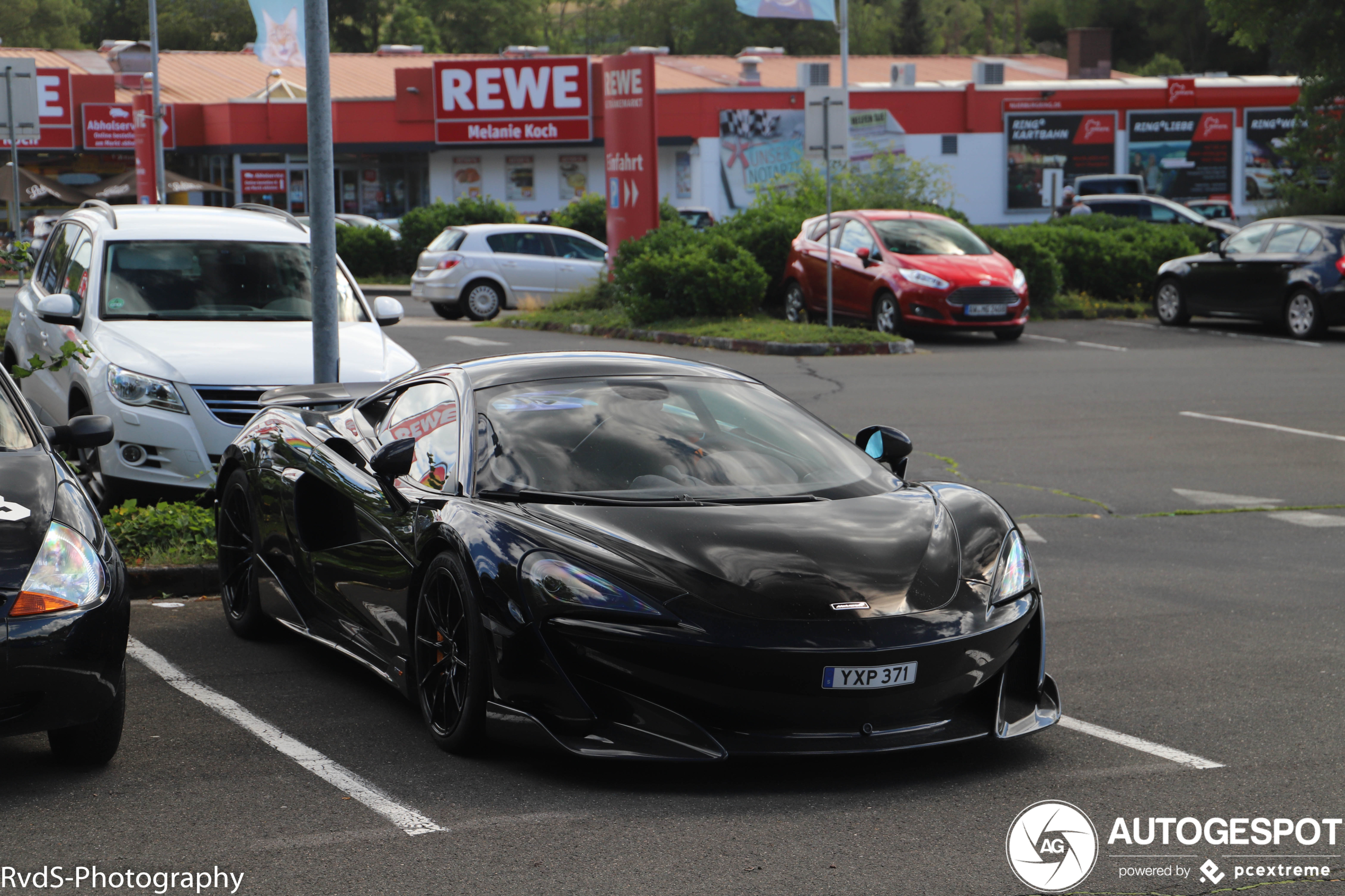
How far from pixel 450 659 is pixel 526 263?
74.2 ft

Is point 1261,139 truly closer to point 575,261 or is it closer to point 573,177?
point 573,177

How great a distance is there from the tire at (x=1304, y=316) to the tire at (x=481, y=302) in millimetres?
12540

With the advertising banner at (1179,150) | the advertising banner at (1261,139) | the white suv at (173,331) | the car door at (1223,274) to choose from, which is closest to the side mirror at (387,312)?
the white suv at (173,331)

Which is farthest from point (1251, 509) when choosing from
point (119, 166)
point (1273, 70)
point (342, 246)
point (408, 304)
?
point (1273, 70)

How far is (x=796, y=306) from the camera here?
23516mm

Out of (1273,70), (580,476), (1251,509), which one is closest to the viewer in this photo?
(580,476)

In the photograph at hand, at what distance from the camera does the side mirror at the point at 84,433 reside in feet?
19.7

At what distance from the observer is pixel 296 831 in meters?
4.44

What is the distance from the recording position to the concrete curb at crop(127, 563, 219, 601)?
7.91 m

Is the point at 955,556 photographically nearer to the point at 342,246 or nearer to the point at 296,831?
the point at 296,831

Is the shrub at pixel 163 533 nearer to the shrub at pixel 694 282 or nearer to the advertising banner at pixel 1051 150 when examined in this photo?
the shrub at pixel 694 282

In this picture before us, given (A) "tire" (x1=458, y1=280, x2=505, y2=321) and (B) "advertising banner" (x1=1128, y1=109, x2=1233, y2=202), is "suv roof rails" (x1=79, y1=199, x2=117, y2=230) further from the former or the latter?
(B) "advertising banner" (x1=1128, y1=109, x2=1233, y2=202)

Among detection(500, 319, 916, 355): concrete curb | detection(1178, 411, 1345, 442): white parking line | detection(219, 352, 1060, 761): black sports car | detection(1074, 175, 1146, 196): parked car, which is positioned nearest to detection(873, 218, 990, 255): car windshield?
detection(500, 319, 916, 355): concrete curb

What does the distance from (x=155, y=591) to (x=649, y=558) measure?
4.00 meters
